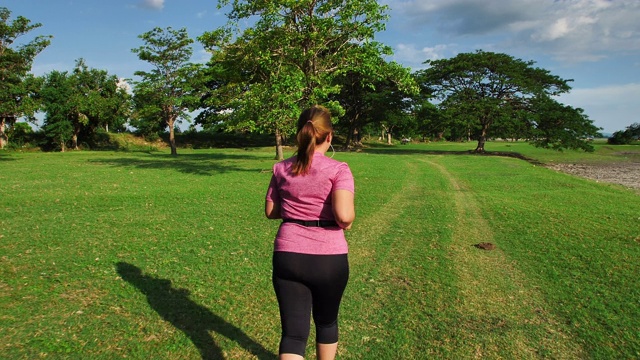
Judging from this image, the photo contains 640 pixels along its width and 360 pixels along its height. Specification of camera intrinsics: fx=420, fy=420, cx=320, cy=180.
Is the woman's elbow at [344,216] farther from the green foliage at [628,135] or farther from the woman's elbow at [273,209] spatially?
the green foliage at [628,135]

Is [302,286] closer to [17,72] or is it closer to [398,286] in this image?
[398,286]

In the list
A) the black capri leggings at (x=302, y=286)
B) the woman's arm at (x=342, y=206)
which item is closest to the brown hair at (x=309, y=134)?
the woman's arm at (x=342, y=206)

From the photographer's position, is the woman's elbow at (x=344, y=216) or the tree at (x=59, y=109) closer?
the woman's elbow at (x=344, y=216)

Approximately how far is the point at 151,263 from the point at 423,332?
394 centimetres

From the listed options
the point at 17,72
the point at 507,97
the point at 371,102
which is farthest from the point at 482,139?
the point at 17,72

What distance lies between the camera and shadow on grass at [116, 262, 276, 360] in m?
3.78

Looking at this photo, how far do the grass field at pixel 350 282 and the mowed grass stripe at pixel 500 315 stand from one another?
19 millimetres

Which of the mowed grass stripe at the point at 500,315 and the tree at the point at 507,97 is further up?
the tree at the point at 507,97

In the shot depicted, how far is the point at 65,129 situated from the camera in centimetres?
4250

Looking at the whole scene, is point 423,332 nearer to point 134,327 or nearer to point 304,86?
point 134,327

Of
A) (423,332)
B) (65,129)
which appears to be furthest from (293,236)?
(65,129)

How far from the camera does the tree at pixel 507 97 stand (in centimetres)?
3856

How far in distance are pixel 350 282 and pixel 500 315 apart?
1.80 meters

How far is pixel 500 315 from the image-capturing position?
4.51 metres
